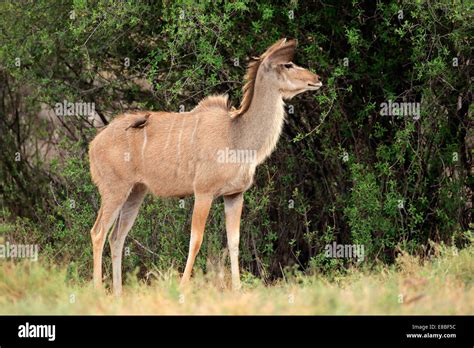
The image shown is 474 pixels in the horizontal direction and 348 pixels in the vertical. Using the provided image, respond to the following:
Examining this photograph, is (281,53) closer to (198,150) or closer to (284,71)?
(284,71)

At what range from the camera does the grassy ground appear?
594 centimetres

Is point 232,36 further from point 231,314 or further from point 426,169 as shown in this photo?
point 231,314

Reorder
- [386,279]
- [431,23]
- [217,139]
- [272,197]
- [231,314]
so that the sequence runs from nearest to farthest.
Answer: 1. [231,314]
2. [386,279]
3. [217,139]
4. [431,23]
5. [272,197]

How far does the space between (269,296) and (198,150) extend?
208 centimetres

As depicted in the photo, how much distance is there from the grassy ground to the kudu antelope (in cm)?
93

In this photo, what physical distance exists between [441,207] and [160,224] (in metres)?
2.97

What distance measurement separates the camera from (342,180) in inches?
411

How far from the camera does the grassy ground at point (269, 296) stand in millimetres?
5941

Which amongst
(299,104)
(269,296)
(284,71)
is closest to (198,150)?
(284,71)

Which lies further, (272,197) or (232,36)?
(272,197)

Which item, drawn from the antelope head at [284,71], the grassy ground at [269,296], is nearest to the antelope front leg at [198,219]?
the grassy ground at [269,296]

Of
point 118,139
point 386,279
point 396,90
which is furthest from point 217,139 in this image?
point 396,90

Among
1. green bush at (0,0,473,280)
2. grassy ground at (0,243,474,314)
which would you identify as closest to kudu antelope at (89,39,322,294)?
green bush at (0,0,473,280)

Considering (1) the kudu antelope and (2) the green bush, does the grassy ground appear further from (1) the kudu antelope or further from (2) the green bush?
(2) the green bush
